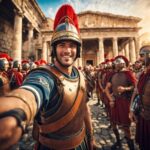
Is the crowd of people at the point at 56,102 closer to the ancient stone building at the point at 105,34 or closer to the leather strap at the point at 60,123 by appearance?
the leather strap at the point at 60,123

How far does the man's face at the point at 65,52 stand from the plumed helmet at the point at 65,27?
0.06 metres

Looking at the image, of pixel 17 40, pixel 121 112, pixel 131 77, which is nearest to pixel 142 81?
pixel 131 77

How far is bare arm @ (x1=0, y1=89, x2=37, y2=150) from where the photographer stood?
23.1 inches

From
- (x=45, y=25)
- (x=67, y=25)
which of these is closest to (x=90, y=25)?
(x=45, y=25)

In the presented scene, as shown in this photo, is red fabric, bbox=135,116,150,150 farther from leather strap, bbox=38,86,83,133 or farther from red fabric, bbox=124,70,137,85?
leather strap, bbox=38,86,83,133

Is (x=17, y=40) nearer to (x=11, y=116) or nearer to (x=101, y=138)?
(x=101, y=138)

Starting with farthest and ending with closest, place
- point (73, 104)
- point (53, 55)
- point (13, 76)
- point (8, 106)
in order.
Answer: point (13, 76), point (53, 55), point (73, 104), point (8, 106)

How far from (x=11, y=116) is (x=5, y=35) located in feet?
65.8

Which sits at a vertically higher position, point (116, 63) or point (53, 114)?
point (116, 63)

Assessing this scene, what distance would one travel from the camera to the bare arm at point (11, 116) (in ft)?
1.93

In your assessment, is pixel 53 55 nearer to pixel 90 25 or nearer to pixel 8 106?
pixel 8 106

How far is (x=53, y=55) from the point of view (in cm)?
158

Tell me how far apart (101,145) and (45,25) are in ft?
96.4

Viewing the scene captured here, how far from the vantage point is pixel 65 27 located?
1.48 meters
